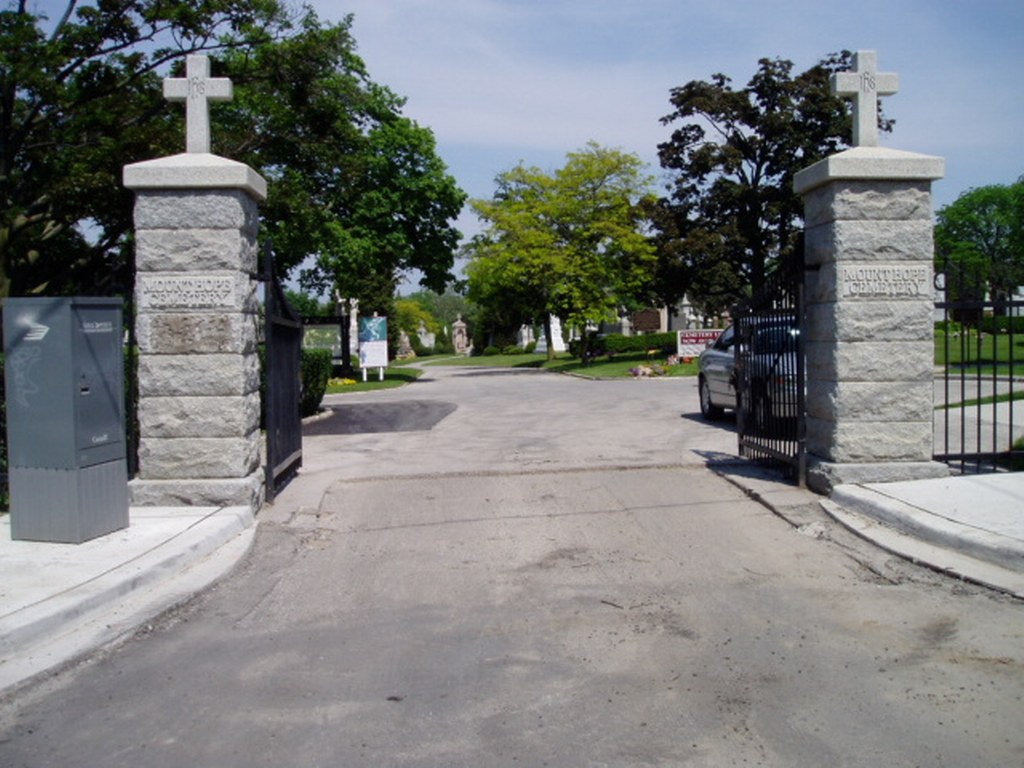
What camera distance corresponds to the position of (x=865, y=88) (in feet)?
30.1

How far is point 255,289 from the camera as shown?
9484 millimetres

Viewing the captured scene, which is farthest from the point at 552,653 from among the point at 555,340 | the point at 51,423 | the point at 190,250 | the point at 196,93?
the point at 555,340

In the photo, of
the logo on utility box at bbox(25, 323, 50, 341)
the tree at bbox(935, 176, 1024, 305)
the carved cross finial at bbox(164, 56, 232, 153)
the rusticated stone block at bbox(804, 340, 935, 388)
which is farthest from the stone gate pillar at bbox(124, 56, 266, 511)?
the tree at bbox(935, 176, 1024, 305)

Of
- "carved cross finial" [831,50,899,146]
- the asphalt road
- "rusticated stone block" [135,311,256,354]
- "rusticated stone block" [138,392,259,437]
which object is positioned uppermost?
"carved cross finial" [831,50,899,146]

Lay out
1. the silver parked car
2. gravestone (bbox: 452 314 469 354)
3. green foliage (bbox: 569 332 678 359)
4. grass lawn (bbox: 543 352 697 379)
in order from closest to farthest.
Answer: the silver parked car
grass lawn (bbox: 543 352 697 379)
green foliage (bbox: 569 332 678 359)
gravestone (bbox: 452 314 469 354)

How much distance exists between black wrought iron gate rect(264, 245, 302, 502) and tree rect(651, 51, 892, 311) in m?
29.9

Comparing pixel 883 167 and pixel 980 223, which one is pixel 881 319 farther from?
pixel 980 223

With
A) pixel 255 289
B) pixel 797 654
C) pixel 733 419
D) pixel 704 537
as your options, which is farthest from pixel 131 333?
pixel 733 419

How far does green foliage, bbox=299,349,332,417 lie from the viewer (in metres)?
18.3

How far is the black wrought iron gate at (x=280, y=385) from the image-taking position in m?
9.35

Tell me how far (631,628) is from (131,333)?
6.04m

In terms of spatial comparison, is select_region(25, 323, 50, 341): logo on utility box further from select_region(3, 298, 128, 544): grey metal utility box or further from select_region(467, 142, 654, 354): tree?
select_region(467, 142, 654, 354): tree

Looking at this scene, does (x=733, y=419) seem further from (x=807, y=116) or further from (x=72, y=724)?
(x=807, y=116)

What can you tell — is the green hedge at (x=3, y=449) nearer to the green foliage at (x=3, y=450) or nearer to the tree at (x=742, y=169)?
the green foliage at (x=3, y=450)
